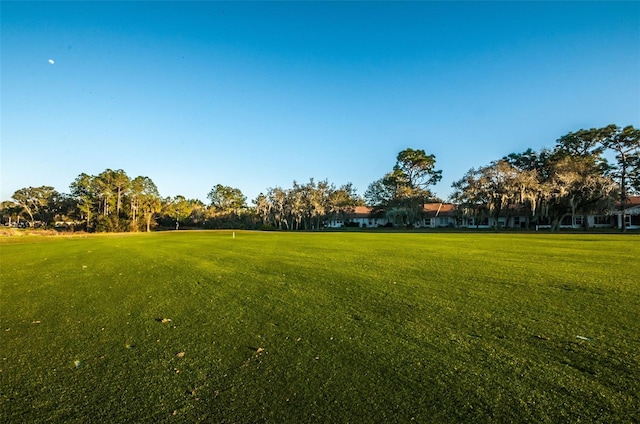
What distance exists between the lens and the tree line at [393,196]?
3906 cm

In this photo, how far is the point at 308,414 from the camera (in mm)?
2619

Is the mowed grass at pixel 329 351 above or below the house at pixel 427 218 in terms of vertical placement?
below

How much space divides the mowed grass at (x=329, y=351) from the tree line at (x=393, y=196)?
37.0 metres

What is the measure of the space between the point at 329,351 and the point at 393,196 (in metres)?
57.3

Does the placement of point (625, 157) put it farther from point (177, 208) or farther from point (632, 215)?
point (177, 208)

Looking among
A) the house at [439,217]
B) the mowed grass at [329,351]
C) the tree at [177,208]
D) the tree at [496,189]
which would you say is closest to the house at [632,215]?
the tree at [496,189]

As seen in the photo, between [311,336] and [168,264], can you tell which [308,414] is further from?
[168,264]

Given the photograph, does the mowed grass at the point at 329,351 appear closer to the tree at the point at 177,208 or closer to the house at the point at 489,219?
the house at the point at 489,219

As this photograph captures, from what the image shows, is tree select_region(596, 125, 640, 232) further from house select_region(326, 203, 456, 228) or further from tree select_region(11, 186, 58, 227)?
tree select_region(11, 186, 58, 227)

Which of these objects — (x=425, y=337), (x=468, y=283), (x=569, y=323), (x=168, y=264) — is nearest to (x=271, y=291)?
(x=425, y=337)

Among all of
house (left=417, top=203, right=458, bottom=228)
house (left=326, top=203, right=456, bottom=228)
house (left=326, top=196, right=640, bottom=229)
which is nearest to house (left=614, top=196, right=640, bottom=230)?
house (left=326, top=196, right=640, bottom=229)

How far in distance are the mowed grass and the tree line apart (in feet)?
122

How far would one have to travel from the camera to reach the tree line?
3906 centimetres

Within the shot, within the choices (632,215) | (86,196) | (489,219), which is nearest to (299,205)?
(489,219)
